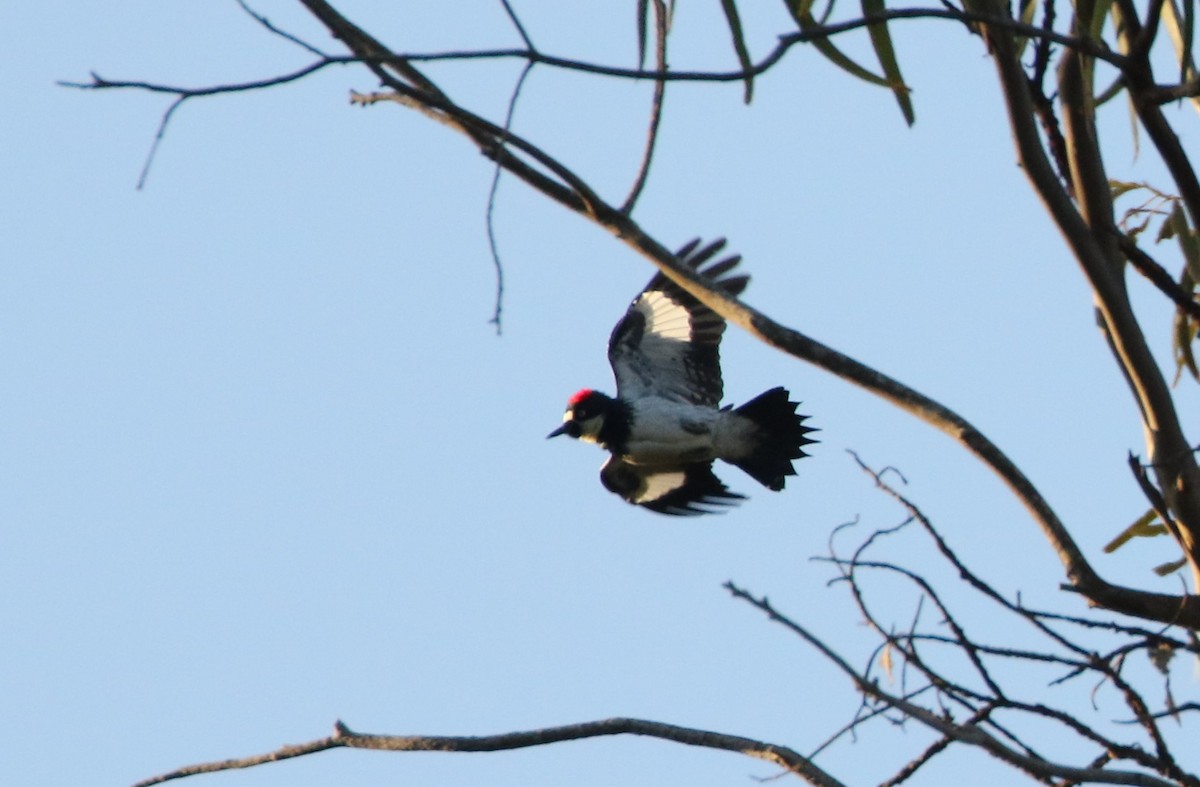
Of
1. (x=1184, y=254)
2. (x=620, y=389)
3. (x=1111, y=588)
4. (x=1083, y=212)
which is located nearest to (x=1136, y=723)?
(x=1111, y=588)

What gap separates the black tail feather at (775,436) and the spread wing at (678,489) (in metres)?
0.15

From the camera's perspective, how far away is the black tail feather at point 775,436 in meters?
4.46

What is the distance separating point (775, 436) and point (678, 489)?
0.33 meters

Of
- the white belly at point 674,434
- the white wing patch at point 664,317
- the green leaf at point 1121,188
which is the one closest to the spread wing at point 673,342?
the white wing patch at point 664,317

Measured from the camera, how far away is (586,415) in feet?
15.6

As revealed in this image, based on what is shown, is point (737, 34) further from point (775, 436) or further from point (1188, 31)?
point (775, 436)

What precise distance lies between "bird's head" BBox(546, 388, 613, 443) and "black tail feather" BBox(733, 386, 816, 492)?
0.38 meters

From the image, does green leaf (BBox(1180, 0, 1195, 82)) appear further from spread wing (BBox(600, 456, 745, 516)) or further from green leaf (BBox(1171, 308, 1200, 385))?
spread wing (BBox(600, 456, 745, 516))

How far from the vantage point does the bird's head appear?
15.4 ft

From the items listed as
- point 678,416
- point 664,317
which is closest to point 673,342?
point 664,317

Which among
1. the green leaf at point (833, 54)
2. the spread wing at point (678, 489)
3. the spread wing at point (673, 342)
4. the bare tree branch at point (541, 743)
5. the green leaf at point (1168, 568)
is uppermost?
the spread wing at point (673, 342)

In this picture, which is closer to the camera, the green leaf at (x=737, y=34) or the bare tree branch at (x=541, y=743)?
the bare tree branch at (x=541, y=743)

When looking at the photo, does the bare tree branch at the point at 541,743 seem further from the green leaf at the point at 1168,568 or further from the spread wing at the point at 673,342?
the spread wing at the point at 673,342

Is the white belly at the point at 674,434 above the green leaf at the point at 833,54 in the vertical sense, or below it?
above
